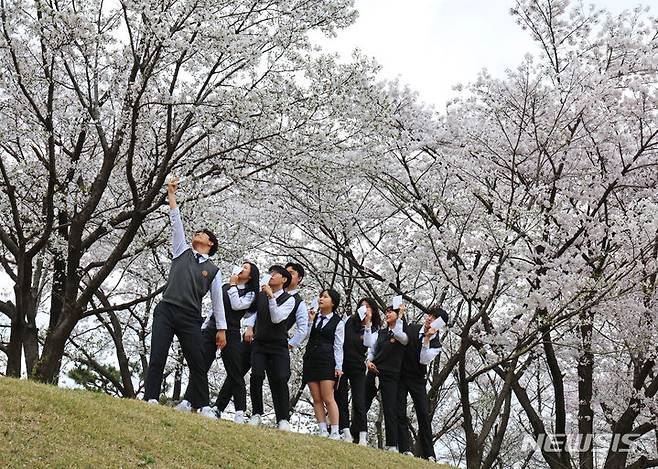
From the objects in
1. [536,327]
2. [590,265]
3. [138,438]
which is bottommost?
[138,438]

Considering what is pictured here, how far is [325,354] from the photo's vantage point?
8945 mm

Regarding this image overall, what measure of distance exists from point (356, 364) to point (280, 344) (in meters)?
1.74

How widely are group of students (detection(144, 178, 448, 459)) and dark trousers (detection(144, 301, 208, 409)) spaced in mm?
10

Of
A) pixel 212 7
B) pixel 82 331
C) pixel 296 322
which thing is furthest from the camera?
pixel 82 331

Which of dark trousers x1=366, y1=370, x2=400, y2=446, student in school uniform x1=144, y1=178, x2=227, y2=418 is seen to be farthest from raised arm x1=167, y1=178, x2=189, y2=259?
dark trousers x1=366, y1=370, x2=400, y2=446

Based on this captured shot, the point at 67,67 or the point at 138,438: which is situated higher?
the point at 67,67

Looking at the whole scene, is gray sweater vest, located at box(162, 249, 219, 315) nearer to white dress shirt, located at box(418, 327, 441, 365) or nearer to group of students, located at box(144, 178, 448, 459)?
group of students, located at box(144, 178, 448, 459)

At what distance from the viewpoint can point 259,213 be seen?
15.9 metres

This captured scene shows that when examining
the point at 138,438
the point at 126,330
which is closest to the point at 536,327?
the point at 138,438

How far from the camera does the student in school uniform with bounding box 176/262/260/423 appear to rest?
8.38 metres

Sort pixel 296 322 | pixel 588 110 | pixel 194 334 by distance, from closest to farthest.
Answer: pixel 194 334
pixel 296 322
pixel 588 110

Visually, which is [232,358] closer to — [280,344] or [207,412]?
[280,344]

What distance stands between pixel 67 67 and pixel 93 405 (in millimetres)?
6448

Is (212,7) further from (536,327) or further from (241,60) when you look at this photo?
(536,327)
